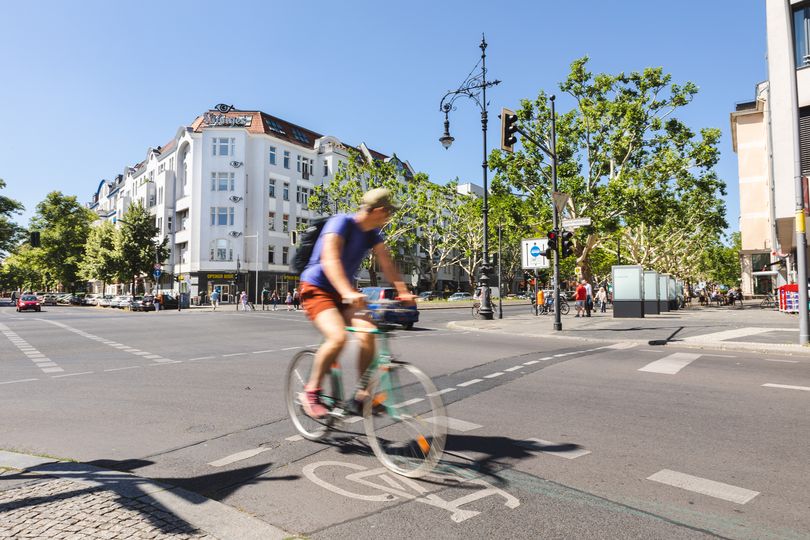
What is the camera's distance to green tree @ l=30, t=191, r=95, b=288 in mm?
66875

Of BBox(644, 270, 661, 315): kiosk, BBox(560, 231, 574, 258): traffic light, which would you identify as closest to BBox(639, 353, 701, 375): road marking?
BBox(560, 231, 574, 258): traffic light

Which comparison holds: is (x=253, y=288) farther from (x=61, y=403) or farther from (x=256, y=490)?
(x=256, y=490)

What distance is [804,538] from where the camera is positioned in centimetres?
264

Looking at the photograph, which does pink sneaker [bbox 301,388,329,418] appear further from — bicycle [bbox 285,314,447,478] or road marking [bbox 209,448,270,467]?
road marking [bbox 209,448,270,467]

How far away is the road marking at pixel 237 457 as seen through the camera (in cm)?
379

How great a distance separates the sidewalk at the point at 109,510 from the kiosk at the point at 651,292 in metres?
28.0

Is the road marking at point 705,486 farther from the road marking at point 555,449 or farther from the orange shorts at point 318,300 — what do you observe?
the orange shorts at point 318,300

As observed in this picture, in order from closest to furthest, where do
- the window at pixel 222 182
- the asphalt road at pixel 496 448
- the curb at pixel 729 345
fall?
the asphalt road at pixel 496 448, the curb at pixel 729 345, the window at pixel 222 182

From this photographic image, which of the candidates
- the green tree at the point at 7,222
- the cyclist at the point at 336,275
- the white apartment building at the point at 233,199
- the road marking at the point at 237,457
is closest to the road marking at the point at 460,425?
the cyclist at the point at 336,275

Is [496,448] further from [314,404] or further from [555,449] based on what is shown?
[314,404]

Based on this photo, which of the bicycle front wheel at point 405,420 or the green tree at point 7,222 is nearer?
the bicycle front wheel at point 405,420

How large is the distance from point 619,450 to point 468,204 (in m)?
53.1

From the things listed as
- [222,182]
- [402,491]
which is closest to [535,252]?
[402,491]

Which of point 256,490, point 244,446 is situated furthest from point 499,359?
point 256,490
